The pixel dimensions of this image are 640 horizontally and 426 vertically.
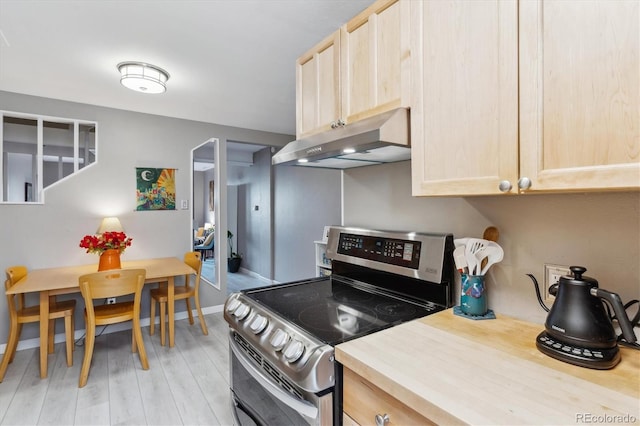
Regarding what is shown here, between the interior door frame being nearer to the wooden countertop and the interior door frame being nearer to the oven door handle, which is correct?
the oven door handle

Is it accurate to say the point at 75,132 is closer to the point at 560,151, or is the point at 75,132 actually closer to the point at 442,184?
the point at 442,184

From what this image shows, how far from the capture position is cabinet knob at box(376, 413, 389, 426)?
2.61 ft

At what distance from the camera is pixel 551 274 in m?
1.03

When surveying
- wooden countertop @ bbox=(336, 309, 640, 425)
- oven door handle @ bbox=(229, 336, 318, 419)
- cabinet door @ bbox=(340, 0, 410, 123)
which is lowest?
oven door handle @ bbox=(229, 336, 318, 419)

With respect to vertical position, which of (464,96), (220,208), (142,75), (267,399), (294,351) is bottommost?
(267,399)

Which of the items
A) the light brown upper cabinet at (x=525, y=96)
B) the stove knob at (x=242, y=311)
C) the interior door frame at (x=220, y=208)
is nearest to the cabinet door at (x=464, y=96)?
the light brown upper cabinet at (x=525, y=96)

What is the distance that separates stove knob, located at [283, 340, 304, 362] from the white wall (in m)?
2.90

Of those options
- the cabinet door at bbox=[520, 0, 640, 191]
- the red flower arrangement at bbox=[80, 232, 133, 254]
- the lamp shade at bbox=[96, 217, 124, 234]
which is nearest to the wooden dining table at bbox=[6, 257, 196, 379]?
the red flower arrangement at bbox=[80, 232, 133, 254]

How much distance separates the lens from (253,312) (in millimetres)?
1271

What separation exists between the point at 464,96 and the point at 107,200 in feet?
11.2

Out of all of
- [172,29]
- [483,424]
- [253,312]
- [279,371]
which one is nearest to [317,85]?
[172,29]

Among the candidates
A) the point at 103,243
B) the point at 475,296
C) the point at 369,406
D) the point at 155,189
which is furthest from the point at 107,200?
the point at 475,296

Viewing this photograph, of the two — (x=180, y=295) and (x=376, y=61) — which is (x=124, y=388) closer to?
(x=180, y=295)

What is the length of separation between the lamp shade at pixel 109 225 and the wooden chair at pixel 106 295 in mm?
828
